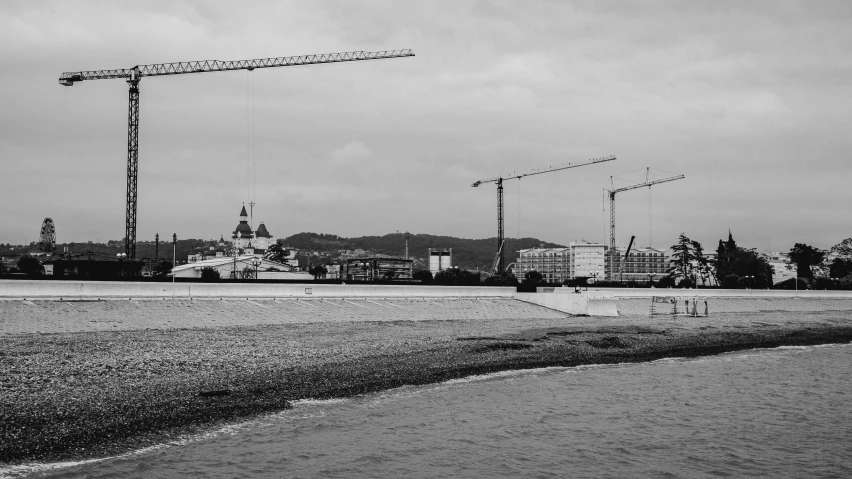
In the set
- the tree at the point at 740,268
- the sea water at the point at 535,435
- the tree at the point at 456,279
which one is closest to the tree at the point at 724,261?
the tree at the point at 740,268

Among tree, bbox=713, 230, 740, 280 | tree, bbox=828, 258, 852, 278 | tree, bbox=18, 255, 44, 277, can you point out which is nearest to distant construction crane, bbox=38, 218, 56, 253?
tree, bbox=18, 255, 44, 277

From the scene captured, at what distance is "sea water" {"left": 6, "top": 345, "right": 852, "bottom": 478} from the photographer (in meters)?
13.2

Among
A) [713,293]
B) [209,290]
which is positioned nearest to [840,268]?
[713,293]

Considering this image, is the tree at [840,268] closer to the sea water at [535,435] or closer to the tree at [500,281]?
the tree at [500,281]

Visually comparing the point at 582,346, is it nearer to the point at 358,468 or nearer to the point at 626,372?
the point at 626,372

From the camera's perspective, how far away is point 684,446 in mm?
15734

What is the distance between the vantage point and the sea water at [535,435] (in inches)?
519

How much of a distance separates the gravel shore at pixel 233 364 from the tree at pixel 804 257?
139 meters

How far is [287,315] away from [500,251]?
86172 mm

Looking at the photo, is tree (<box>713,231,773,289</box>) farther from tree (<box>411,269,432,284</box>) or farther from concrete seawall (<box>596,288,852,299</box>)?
tree (<box>411,269,432,284</box>)

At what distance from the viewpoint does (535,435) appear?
16359 millimetres

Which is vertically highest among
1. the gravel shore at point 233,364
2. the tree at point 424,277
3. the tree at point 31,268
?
the tree at point 31,268

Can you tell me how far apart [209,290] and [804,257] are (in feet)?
535

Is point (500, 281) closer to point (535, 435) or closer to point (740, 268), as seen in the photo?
point (535, 435)
